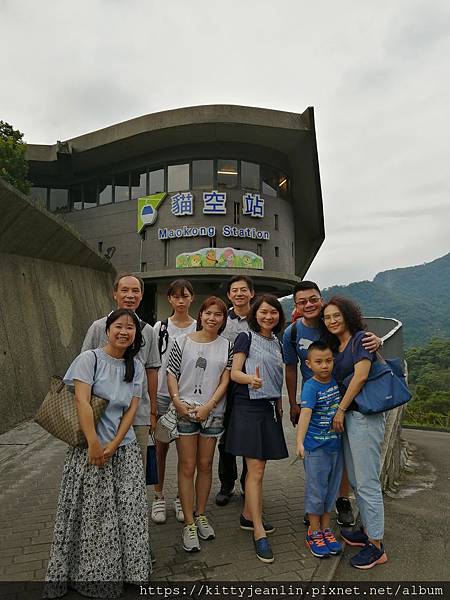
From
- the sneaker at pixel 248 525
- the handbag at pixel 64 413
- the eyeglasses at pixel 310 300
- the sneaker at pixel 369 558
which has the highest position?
the eyeglasses at pixel 310 300

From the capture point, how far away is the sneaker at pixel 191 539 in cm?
297

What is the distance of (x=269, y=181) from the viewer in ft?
78.1

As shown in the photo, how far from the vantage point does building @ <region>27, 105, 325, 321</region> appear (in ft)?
69.6

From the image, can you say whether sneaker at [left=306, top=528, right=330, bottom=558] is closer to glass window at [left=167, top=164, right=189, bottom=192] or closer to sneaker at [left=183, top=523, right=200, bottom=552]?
A: sneaker at [left=183, top=523, right=200, bottom=552]

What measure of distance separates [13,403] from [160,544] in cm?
436

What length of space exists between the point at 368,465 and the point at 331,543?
2.16ft

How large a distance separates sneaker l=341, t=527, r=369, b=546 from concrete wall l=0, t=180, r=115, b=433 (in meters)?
5.07

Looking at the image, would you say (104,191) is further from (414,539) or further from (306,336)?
(414,539)

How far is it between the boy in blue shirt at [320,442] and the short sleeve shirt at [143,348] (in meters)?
1.17

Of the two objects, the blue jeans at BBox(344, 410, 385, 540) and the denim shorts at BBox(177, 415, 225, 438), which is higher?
the denim shorts at BBox(177, 415, 225, 438)

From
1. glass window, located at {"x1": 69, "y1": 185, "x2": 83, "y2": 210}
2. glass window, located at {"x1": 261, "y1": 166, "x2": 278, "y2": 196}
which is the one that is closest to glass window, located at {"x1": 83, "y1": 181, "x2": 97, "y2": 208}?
glass window, located at {"x1": 69, "y1": 185, "x2": 83, "y2": 210}

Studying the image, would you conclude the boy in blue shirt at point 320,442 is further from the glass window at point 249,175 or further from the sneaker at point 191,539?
the glass window at point 249,175

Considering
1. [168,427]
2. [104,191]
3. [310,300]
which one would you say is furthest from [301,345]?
[104,191]

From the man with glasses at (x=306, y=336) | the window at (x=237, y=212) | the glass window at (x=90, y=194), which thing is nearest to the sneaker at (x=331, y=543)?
the man with glasses at (x=306, y=336)
